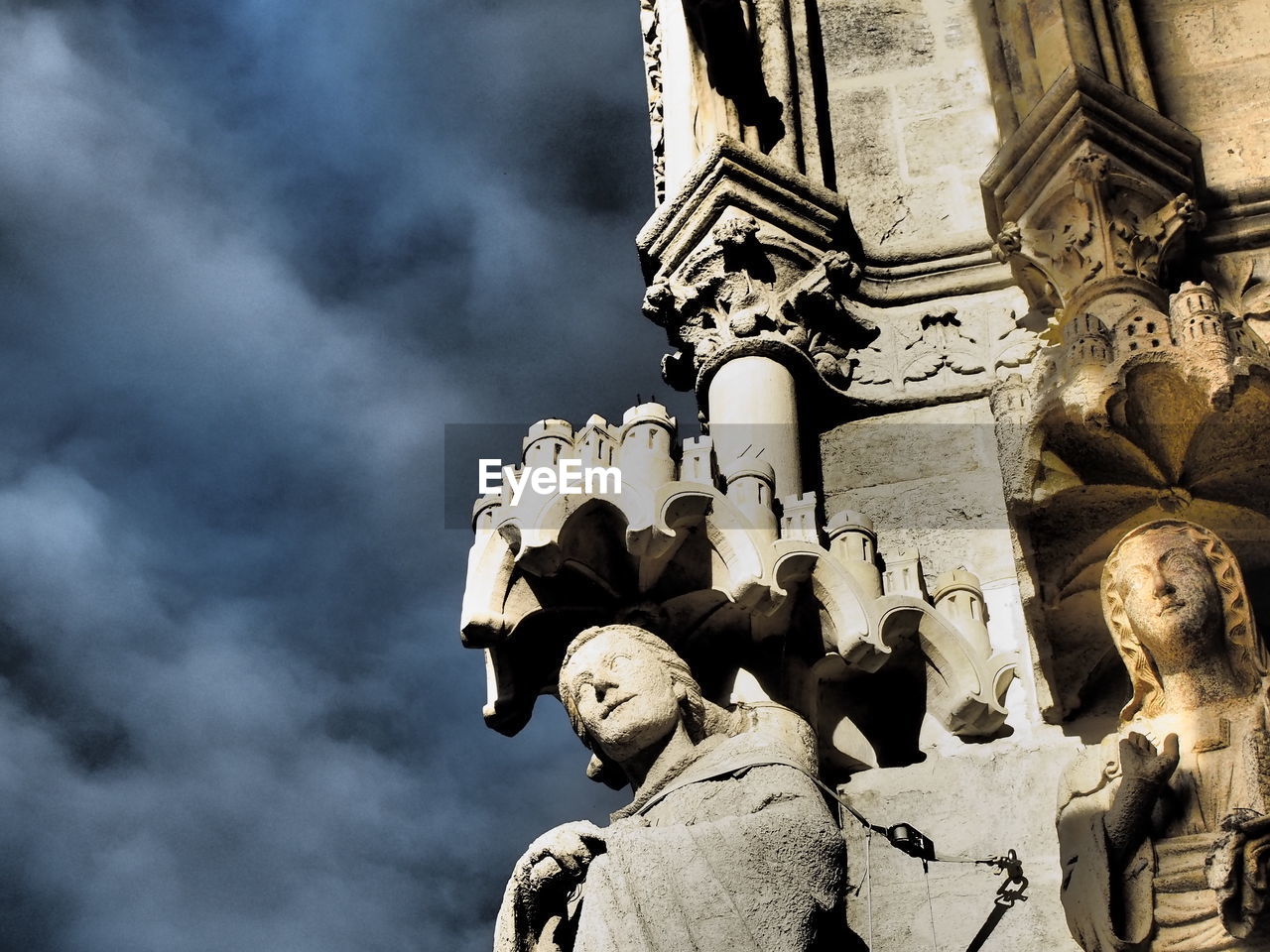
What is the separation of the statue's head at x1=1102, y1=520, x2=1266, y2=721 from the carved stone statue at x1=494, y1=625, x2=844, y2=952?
77 cm

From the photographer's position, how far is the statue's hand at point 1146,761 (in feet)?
15.0

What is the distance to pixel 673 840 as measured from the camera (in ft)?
15.3

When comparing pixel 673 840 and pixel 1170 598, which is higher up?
pixel 1170 598

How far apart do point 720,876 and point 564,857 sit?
16.5 inches

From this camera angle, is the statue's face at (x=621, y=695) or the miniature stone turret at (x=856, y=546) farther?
the miniature stone turret at (x=856, y=546)

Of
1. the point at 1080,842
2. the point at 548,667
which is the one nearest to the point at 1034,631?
the point at 1080,842

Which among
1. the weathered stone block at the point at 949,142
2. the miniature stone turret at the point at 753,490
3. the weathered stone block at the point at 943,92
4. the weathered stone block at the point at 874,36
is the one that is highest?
the weathered stone block at the point at 874,36

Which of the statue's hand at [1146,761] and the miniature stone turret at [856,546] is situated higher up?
the miniature stone turret at [856,546]

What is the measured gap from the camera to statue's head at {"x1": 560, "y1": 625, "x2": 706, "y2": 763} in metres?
5.01

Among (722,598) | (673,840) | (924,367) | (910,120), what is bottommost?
(673,840)

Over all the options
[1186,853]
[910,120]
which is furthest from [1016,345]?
[1186,853]

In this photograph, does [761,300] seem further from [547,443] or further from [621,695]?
[621,695]

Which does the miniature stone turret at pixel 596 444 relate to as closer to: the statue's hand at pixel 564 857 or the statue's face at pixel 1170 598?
the statue's hand at pixel 564 857

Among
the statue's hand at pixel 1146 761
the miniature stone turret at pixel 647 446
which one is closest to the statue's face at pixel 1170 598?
the statue's hand at pixel 1146 761
